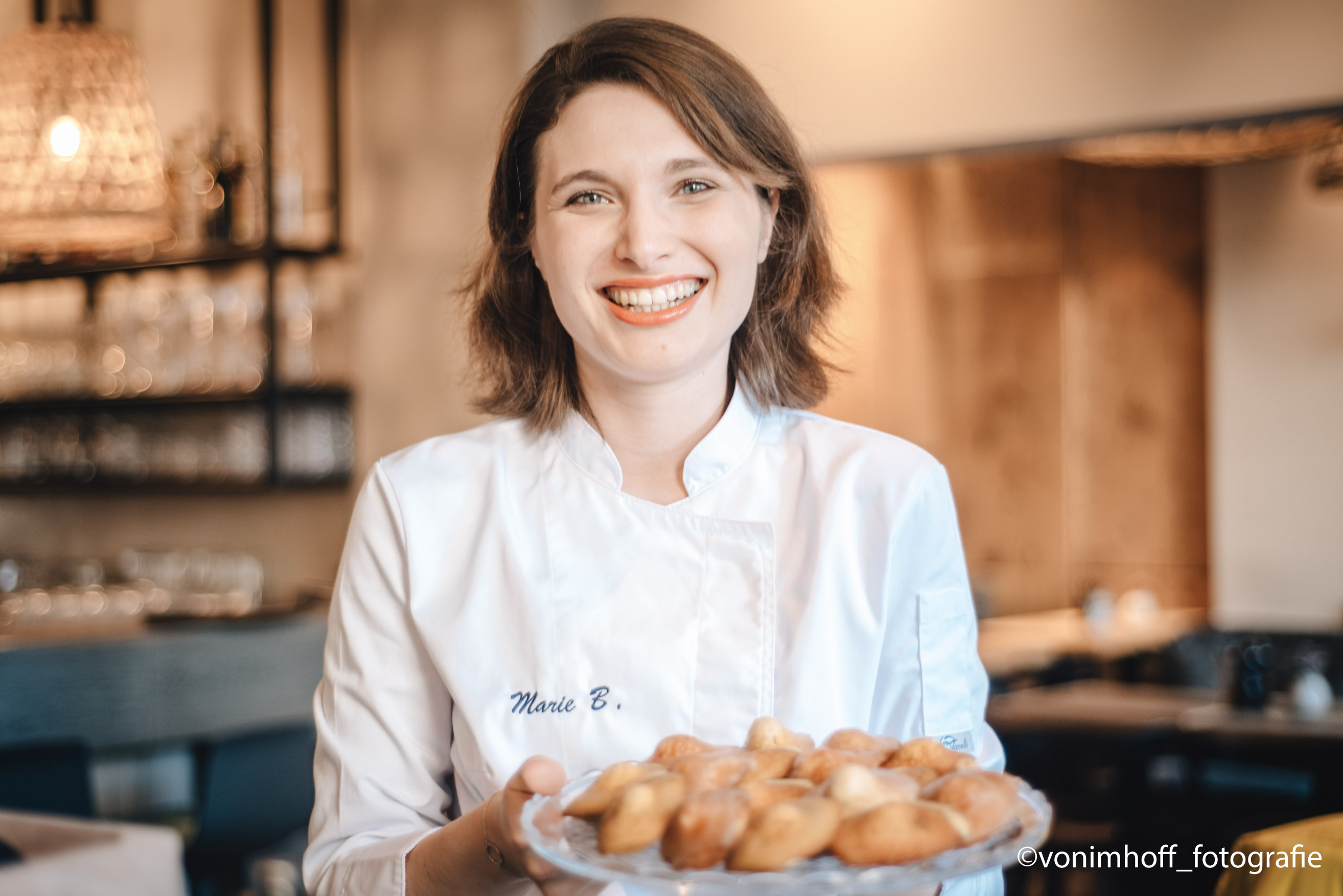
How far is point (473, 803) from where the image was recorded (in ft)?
3.80

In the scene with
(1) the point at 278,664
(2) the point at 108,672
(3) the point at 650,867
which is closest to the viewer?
(3) the point at 650,867

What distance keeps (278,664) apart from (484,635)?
213 cm

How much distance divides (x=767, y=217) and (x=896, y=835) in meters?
0.72

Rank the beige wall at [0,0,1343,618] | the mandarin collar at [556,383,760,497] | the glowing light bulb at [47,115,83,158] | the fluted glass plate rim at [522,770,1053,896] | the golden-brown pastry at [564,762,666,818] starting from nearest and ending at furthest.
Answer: the fluted glass plate rim at [522,770,1053,896], the golden-brown pastry at [564,762,666,818], the mandarin collar at [556,383,760,497], the glowing light bulb at [47,115,83,158], the beige wall at [0,0,1343,618]

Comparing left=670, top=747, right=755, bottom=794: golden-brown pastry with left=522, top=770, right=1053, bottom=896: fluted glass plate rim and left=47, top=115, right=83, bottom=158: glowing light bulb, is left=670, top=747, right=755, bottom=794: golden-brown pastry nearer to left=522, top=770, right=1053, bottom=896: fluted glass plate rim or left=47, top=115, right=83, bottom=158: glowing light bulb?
left=522, top=770, right=1053, bottom=896: fluted glass plate rim

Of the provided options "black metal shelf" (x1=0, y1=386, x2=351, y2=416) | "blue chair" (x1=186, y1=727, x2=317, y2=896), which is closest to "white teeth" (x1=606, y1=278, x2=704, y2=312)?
"blue chair" (x1=186, y1=727, x2=317, y2=896)

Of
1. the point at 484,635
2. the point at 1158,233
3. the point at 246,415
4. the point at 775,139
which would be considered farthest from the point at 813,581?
the point at 1158,233

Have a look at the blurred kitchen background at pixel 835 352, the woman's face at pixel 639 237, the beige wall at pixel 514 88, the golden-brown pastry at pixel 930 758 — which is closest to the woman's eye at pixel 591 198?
the woman's face at pixel 639 237

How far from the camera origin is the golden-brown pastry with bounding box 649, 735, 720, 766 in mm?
913

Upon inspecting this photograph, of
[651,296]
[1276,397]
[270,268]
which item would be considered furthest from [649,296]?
[1276,397]

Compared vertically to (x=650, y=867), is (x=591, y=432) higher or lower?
higher

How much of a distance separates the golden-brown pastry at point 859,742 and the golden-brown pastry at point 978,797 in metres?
0.11

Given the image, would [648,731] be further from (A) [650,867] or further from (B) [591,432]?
(A) [650,867]

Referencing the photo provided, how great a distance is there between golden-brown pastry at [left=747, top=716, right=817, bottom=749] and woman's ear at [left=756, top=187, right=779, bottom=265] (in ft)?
1.64
